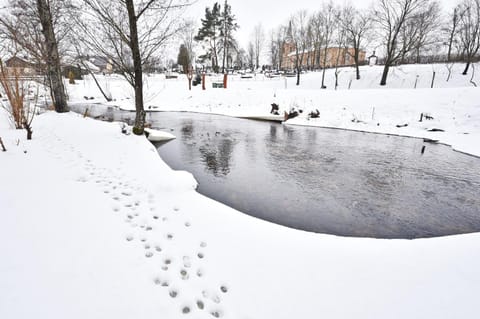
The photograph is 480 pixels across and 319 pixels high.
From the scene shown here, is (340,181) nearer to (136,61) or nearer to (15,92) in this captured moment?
(136,61)

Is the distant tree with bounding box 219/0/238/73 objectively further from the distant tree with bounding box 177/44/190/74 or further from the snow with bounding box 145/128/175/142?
the snow with bounding box 145/128/175/142

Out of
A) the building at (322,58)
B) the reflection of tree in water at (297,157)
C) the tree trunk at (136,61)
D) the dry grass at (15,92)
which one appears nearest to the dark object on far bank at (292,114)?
the reflection of tree in water at (297,157)

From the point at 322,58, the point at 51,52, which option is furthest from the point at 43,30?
the point at 322,58

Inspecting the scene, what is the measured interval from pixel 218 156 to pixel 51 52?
33.5 feet

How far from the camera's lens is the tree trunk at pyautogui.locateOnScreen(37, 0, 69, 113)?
11234 millimetres

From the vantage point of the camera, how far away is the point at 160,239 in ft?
11.0

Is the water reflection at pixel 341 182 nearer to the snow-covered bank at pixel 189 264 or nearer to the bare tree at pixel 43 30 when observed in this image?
the snow-covered bank at pixel 189 264

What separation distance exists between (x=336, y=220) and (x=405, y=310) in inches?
99.3

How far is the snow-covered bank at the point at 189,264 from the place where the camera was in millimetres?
2359

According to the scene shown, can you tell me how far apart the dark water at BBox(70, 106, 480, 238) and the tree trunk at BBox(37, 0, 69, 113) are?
276 inches

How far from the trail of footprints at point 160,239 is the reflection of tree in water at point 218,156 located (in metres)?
3.18

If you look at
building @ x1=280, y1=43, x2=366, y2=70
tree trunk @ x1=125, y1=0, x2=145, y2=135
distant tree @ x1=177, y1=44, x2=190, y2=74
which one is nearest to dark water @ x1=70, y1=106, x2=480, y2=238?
tree trunk @ x1=125, y1=0, x2=145, y2=135

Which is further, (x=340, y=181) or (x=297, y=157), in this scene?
(x=297, y=157)

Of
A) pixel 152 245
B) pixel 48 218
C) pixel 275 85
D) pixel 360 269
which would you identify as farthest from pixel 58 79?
pixel 275 85
